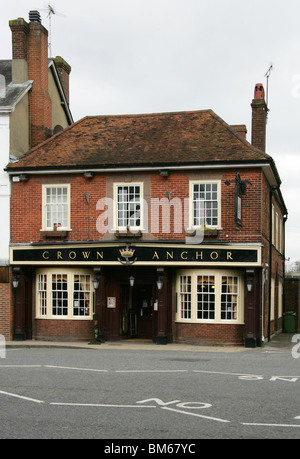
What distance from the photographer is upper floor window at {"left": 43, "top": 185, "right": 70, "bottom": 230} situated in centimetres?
2433

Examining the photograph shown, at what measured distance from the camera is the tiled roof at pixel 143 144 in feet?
76.3

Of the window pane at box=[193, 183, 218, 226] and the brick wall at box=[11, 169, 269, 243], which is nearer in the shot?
the brick wall at box=[11, 169, 269, 243]

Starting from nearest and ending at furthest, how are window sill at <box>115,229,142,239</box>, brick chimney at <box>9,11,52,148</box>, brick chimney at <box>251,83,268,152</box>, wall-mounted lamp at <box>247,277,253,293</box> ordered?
wall-mounted lamp at <box>247,277,253,293</box> → window sill at <box>115,229,142,239</box> → brick chimney at <box>251,83,268,152</box> → brick chimney at <box>9,11,52,148</box>

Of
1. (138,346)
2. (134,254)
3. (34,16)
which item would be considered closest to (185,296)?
(134,254)

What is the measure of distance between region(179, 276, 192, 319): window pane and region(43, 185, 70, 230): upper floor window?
469 cm

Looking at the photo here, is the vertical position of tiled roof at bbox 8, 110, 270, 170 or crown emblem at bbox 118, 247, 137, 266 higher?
tiled roof at bbox 8, 110, 270, 170

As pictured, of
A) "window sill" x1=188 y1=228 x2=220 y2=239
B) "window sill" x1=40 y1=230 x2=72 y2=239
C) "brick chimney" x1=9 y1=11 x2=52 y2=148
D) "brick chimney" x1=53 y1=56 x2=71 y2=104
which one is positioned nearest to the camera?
"window sill" x1=188 y1=228 x2=220 y2=239

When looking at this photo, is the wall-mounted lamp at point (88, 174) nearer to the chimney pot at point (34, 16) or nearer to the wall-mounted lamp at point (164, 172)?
the wall-mounted lamp at point (164, 172)

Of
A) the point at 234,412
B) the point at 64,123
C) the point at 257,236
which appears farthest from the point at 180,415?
the point at 64,123

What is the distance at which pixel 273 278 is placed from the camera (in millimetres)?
29500

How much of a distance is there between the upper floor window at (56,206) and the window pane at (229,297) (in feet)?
20.0

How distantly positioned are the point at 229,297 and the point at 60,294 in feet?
20.5

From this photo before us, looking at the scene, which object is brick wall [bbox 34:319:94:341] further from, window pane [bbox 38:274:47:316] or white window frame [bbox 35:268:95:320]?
window pane [bbox 38:274:47:316]

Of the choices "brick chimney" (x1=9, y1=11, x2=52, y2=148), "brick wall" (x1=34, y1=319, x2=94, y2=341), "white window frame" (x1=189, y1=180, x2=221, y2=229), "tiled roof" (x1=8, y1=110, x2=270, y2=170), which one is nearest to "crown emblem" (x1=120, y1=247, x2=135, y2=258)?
"white window frame" (x1=189, y1=180, x2=221, y2=229)
